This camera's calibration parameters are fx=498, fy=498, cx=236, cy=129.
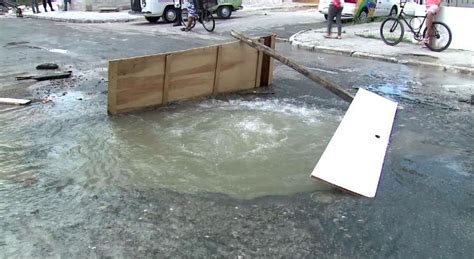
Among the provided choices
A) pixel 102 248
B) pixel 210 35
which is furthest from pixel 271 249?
pixel 210 35

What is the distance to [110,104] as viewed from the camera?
7246 millimetres

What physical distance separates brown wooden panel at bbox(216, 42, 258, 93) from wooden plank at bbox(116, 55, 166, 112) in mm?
1265

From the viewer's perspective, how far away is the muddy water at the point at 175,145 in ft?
16.8

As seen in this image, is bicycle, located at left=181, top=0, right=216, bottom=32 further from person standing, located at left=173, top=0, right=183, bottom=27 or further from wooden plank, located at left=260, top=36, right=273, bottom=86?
wooden plank, located at left=260, top=36, right=273, bottom=86

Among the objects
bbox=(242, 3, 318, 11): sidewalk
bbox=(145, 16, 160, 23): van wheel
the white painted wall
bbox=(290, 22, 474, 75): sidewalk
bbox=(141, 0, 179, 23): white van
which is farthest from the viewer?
bbox=(242, 3, 318, 11): sidewalk

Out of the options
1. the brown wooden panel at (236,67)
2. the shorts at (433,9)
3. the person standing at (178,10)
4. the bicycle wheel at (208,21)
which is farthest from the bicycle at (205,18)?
the brown wooden panel at (236,67)

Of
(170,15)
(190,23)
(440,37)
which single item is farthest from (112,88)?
(170,15)

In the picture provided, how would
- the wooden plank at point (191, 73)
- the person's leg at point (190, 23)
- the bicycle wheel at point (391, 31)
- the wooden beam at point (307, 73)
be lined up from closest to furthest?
1. the wooden beam at point (307, 73)
2. the wooden plank at point (191, 73)
3. the bicycle wheel at point (391, 31)
4. the person's leg at point (190, 23)

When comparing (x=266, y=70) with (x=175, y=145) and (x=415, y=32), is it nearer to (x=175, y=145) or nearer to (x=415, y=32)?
(x=175, y=145)

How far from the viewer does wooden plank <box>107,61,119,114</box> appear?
279 inches

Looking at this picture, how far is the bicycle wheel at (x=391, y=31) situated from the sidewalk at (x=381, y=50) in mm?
181

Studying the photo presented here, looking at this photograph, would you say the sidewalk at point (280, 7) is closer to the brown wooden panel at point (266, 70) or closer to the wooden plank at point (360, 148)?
the brown wooden panel at point (266, 70)

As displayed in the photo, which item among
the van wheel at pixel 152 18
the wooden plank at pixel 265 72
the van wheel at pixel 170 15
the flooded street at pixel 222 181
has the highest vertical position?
the van wheel at pixel 170 15

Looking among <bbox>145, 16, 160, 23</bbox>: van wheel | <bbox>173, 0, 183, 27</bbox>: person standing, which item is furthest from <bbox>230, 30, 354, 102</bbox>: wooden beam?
<bbox>145, 16, 160, 23</bbox>: van wheel
